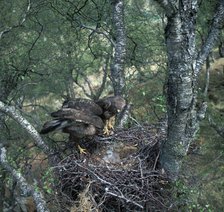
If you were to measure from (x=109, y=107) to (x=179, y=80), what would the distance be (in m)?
2.30

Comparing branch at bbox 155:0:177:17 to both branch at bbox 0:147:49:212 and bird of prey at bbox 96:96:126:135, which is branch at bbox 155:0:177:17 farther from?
branch at bbox 0:147:49:212

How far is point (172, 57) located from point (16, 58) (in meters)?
8.62

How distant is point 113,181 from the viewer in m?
5.43

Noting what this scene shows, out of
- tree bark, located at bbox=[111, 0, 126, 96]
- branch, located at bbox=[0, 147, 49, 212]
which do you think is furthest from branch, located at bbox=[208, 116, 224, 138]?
branch, located at bbox=[0, 147, 49, 212]

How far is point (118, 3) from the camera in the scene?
7363 mm

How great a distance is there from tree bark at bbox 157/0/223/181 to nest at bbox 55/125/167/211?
13.8 inches

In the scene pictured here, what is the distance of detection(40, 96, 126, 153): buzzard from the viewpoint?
228 inches

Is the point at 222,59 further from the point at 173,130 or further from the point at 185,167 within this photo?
the point at 173,130

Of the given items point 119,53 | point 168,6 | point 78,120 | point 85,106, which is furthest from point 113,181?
point 119,53

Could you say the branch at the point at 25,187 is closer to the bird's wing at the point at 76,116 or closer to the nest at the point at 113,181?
the nest at the point at 113,181

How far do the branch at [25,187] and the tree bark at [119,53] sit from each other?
2265 millimetres

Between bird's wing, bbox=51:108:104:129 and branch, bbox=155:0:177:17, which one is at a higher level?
branch, bbox=155:0:177:17

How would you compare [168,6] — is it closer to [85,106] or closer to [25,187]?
[85,106]

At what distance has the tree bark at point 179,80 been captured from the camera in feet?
13.6
